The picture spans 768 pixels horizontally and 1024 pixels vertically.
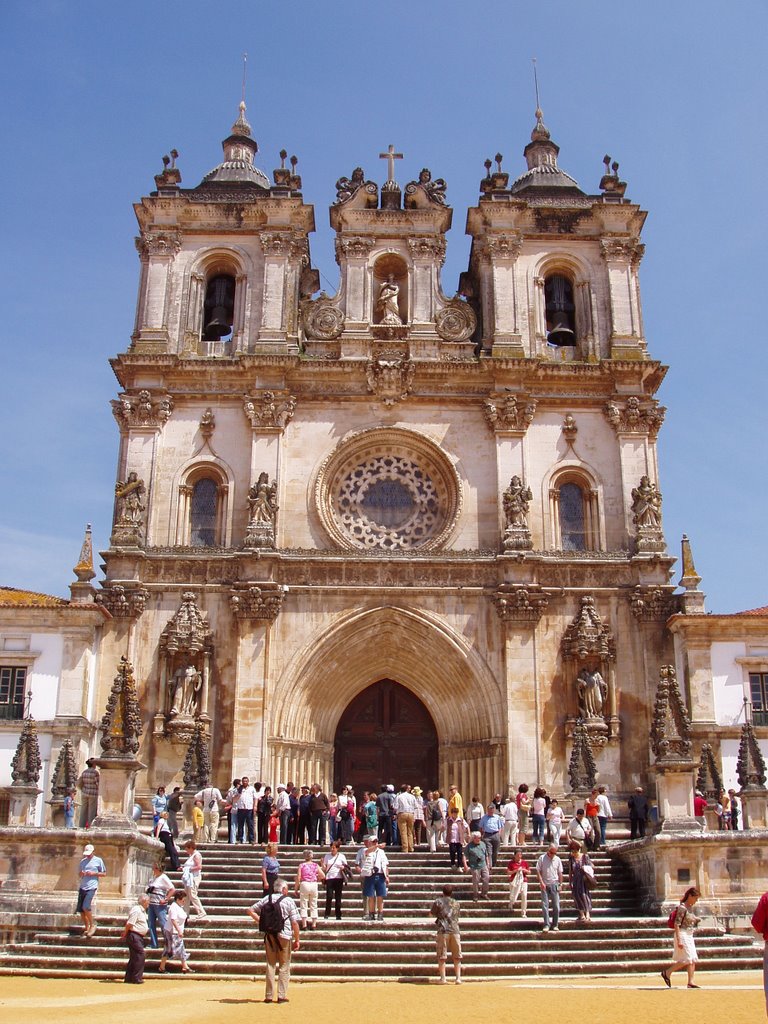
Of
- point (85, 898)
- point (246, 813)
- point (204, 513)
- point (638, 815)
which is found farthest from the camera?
point (204, 513)

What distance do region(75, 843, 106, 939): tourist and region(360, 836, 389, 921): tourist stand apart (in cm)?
434

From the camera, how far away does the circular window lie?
30438mm

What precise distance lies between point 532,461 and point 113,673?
12.7 meters

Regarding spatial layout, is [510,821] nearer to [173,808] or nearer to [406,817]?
[406,817]

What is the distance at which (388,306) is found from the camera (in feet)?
106

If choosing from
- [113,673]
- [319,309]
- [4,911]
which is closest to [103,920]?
[4,911]

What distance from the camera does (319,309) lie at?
32719mm

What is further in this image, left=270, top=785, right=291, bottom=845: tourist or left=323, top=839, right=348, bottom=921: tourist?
left=270, top=785, right=291, bottom=845: tourist

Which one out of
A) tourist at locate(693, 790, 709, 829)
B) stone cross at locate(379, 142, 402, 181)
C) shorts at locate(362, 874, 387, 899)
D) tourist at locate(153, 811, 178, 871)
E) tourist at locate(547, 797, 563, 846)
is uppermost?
stone cross at locate(379, 142, 402, 181)

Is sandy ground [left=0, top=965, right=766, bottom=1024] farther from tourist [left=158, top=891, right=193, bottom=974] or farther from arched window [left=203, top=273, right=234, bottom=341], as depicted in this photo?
arched window [left=203, top=273, right=234, bottom=341]

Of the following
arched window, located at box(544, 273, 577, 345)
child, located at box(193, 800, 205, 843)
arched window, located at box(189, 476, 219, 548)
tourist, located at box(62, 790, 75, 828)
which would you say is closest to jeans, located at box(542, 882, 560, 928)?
child, located at box(193, 800, 205, 843)

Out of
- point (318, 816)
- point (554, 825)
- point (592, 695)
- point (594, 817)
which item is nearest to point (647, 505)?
point (592, 695)

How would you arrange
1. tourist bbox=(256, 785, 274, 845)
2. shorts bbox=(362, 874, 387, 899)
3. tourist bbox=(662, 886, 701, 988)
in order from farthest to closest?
tourist bbox=(256, 785, 274, 845) → shorts bbox=(362, 874, 387, 899) → tourist bbox=(662, 886, 701, 988)

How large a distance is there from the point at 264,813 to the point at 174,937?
7794mm
